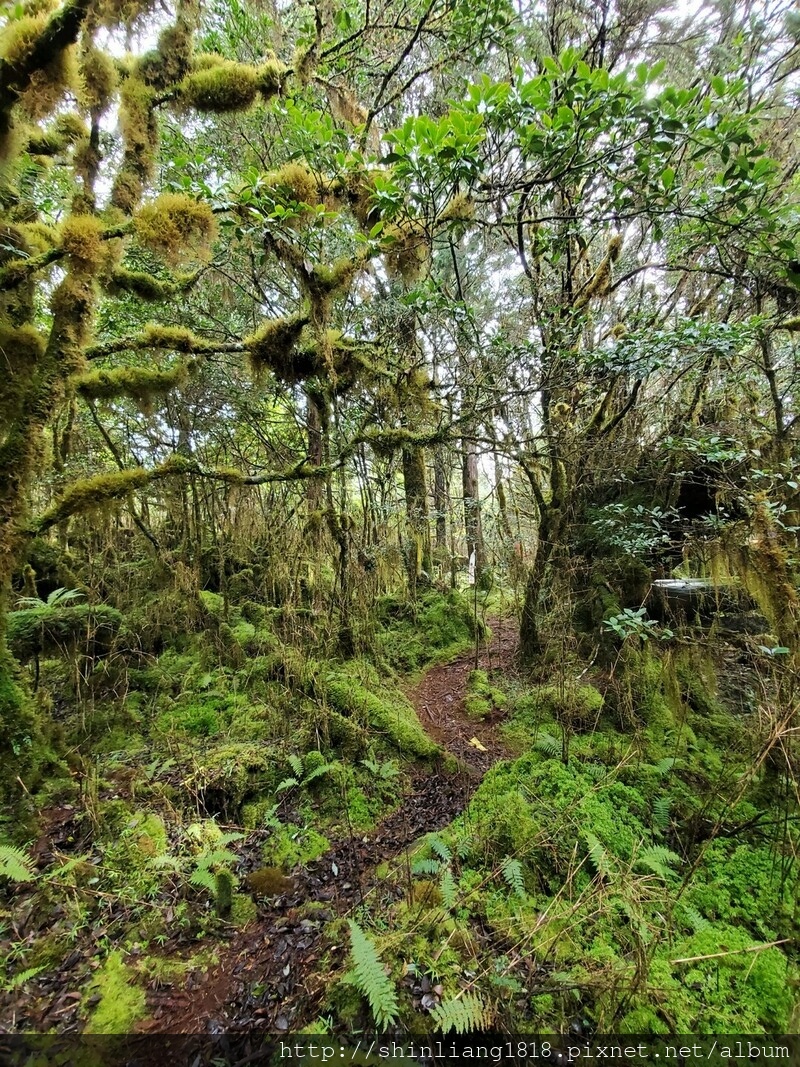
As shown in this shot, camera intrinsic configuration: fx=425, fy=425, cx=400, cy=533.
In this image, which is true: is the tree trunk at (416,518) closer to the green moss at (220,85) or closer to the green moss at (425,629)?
the green moss at (425,629)

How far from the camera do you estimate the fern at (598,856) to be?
296 cm

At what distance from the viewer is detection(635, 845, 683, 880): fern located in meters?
3.07

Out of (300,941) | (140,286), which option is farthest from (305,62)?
(300,941)

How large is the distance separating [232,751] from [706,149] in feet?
20.6

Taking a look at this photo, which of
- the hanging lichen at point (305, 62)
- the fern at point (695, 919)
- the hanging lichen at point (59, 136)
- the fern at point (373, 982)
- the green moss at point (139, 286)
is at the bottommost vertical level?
the fern at point (695, 919)

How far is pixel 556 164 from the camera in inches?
125

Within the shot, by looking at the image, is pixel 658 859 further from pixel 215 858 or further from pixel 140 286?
pixel 140 286

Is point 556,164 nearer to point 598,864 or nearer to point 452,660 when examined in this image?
point 598,864

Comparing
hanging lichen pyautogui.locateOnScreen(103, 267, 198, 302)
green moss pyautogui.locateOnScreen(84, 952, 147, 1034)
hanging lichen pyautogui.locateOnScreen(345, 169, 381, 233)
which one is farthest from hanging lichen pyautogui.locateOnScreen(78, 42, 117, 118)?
green moss pyautogui.locateOnScreen(84, 952, 147, 1034)

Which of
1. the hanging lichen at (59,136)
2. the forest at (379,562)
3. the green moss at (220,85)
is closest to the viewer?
the forest at (379,562)

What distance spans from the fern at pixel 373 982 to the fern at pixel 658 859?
192cm

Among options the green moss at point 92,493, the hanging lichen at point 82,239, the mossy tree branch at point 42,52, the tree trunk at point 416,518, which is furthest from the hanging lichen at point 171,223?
the tree trunk at point 416,518

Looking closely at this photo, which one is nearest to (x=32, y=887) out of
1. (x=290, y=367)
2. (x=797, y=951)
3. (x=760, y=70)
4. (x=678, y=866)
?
(x=678, y=866)

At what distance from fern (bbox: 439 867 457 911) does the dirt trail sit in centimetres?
46
